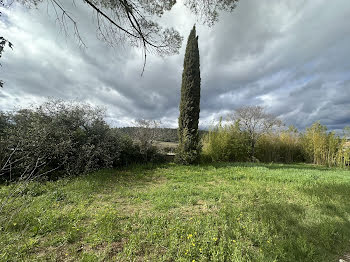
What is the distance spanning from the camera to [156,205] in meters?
2.88

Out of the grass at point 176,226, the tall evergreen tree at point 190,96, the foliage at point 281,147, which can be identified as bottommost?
the grass at point 176,226

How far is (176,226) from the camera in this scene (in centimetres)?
208

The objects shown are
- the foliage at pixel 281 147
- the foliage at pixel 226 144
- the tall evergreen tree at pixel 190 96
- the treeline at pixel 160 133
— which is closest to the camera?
the treeline at pixel 160 133

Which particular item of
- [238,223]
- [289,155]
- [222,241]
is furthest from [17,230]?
[289,155]

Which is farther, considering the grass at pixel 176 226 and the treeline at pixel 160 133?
the treeline at pixel 160 133

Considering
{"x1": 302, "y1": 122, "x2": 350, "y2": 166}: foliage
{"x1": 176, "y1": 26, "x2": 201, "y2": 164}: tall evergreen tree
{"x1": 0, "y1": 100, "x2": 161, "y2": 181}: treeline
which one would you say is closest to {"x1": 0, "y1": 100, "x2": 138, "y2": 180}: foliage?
{"x1": 0, "y1": 100, "x2": 161, "y2": 181}: treeline

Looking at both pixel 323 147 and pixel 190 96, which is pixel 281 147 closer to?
pixel 323 147

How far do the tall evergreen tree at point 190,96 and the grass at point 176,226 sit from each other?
4.51m

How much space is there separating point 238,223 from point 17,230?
3.30 metres

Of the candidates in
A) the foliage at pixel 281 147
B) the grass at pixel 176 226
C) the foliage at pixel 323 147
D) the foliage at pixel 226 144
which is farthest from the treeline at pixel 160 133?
the foliage at pixel 323 147

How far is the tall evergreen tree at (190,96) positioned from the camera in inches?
314

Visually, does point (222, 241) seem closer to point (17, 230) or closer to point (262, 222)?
point (262, 222)

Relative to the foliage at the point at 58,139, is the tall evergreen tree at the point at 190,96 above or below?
above

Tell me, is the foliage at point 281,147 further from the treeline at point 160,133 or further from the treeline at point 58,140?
the treeline at point 58,140
